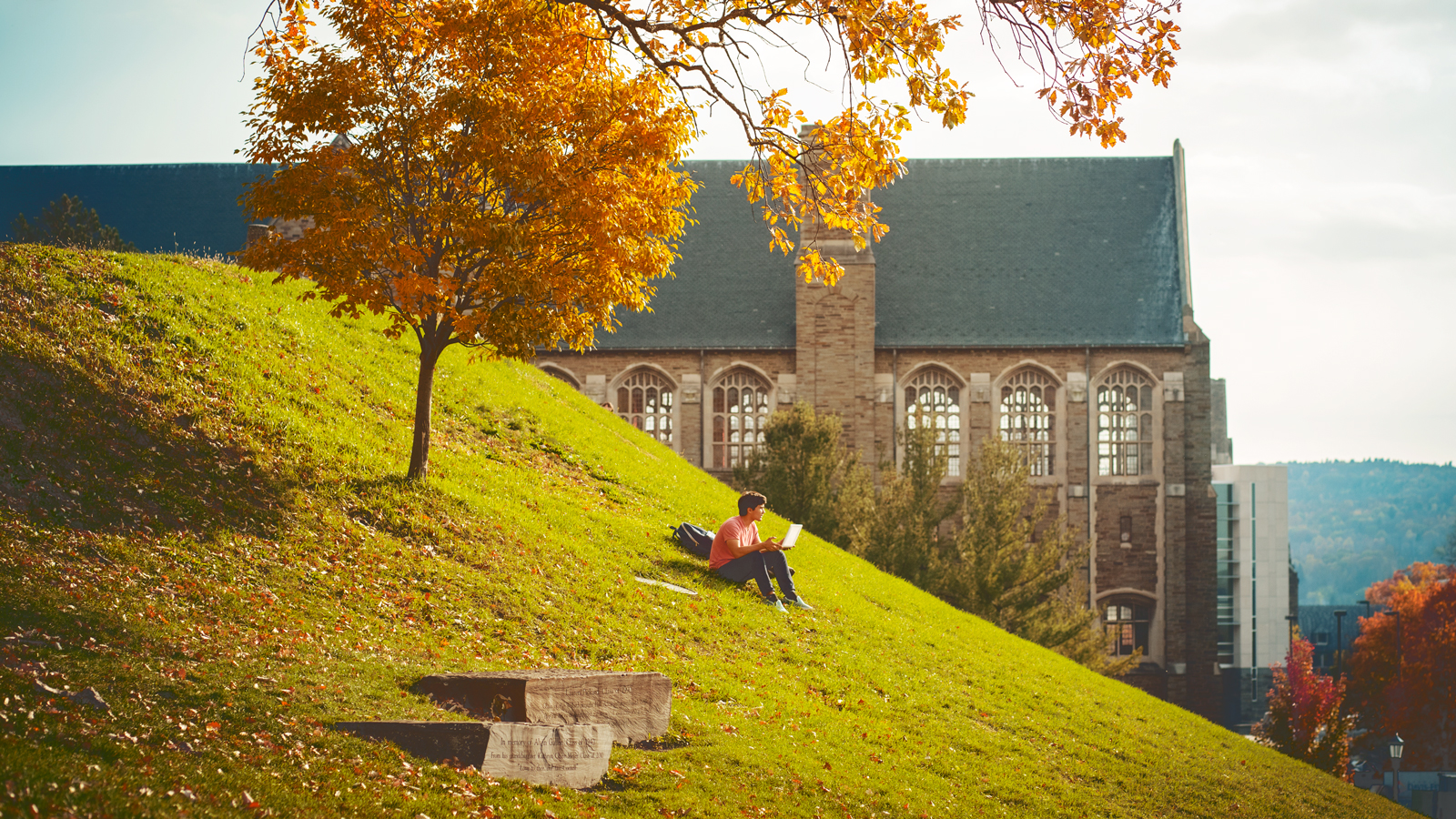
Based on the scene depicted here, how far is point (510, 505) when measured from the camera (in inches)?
539

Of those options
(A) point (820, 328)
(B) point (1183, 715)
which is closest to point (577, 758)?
(B) point (1183, 715)

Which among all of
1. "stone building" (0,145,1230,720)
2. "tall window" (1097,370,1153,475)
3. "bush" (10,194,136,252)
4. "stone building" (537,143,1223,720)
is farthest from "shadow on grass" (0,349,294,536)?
"tall window" (1097,370,1153,475)

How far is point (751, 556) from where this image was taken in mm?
13688

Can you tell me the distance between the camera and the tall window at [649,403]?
109 feet

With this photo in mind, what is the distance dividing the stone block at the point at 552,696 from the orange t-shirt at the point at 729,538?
5.31m

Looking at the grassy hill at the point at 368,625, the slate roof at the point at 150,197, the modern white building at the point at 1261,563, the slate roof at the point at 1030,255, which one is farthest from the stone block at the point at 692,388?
the modern white building at the point at 1261,563

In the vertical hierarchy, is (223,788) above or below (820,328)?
below

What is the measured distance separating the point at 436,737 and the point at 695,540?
325 inches

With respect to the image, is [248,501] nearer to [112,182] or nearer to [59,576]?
[59,576]

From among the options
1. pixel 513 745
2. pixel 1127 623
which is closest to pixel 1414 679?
pixel 1127 623

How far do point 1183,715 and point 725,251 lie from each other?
75.8 ft

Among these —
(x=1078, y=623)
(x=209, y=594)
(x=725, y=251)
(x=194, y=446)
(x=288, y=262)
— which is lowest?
(x=1078, y=623)

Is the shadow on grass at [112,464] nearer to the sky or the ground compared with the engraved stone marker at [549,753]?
nearer to the sky

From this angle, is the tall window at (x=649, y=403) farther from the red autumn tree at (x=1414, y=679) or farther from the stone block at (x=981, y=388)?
the red autumn tree at (x=1414, y=679)
